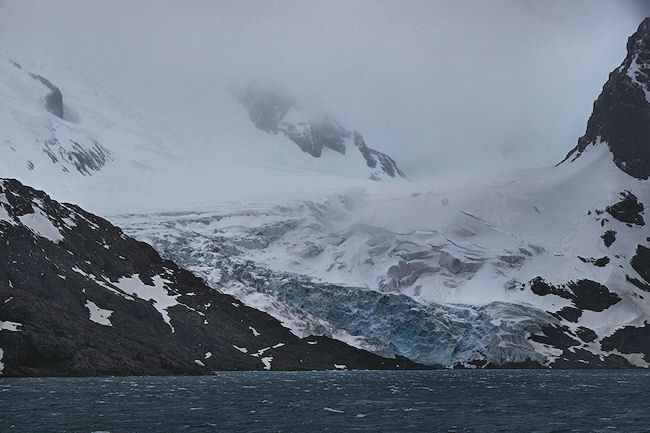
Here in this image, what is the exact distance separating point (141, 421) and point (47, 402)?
22107mm

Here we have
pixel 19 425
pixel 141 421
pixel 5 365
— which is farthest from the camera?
pixel 5 365

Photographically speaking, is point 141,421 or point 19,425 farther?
point 141,421

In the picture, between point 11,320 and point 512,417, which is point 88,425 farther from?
point 11,320

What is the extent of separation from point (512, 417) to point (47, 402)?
59.2 metres

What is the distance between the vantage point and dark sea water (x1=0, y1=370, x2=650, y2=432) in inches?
3649

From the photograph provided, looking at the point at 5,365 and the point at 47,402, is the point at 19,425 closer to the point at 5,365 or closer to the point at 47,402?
the point at 47,402

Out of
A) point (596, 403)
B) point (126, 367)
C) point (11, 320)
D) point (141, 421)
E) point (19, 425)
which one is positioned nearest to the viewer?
point (19, 425)

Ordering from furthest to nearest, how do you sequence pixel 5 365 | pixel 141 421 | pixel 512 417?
1. pixel 5 365
2. pixel 512 417
3. pixel 141 421

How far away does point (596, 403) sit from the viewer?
12638 centimetres

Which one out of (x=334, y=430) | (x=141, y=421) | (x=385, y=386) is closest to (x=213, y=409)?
(x=141, y=421)

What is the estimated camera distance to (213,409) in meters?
111

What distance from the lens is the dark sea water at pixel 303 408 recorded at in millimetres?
92688

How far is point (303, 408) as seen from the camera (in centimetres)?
11588

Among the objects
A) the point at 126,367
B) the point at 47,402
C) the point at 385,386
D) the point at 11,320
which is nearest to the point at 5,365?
the point at 11,320
